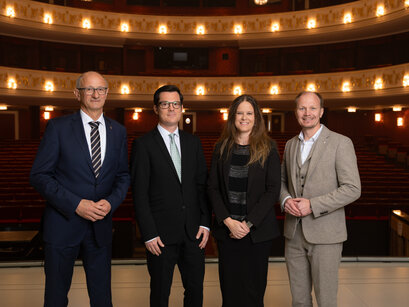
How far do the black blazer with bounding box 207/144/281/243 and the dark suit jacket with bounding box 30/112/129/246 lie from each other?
536mm

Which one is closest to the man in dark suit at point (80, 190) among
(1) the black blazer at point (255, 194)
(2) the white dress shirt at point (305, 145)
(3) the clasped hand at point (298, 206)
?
(1) the black blazer at point (255, 194)

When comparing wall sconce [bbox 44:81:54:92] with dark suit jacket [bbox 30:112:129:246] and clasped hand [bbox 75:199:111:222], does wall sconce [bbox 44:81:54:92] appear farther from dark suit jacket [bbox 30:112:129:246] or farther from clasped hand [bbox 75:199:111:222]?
clasped hand [bbox 75:199:111:222]

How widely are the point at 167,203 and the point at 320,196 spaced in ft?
2.80

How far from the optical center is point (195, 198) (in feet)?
7.77

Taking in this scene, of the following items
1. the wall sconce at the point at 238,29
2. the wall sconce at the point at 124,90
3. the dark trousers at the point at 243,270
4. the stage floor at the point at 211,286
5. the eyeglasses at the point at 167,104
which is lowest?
the stage floor at the point at 211,286

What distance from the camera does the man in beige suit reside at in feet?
7.45

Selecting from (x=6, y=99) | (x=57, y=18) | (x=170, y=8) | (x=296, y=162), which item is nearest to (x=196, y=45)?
(x=170, y=8)

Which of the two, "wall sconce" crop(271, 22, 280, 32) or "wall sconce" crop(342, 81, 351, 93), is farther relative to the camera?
"wall sconce" crop(271, 22, 280, 32)

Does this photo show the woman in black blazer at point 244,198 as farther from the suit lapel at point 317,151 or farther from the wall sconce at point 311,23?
the wall sconce at point 311,23

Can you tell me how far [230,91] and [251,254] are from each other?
13797 mm

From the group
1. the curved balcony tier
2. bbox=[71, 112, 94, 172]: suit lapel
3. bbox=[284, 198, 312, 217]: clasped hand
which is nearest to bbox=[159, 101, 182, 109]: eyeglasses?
bbox=[71, 112, 94, 172]: suit lapel

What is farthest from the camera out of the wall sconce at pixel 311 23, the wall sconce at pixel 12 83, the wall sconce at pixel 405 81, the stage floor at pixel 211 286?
the wall sconce at pixel 311 23

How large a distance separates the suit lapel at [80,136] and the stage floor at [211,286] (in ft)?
4.07

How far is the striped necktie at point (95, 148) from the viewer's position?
2234mm
